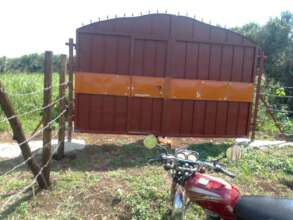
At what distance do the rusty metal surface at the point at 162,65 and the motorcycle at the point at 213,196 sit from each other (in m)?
4.92

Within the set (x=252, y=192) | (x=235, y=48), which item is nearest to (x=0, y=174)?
(x=252, y=192)

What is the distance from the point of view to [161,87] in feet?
27.6

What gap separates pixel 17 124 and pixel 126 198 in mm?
1639

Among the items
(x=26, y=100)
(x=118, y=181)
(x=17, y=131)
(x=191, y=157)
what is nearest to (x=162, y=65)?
(x=118, y=181)

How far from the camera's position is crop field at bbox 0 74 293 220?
17.0ft

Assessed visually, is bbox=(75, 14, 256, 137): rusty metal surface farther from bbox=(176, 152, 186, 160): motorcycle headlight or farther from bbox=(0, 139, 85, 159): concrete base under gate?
bbox=(176, 152, 186, 160): motorcycle headlight

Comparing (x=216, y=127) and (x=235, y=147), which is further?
(x=216, y=127)

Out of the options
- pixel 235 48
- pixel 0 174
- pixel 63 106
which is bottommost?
pixel 0 174

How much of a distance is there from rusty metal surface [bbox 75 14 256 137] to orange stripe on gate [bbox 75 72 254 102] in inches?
3.8

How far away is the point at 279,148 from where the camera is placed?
355 inches

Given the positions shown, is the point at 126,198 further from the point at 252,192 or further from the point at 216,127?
the point at 216,127

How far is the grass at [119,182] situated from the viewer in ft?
17.0

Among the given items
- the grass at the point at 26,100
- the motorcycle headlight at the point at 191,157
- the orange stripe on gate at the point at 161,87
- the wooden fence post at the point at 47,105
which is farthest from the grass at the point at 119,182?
the grass at the point at 26,100

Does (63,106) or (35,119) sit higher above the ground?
(63,106)
